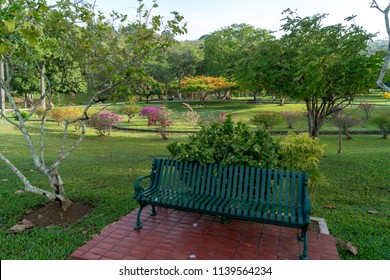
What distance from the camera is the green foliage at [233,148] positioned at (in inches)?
153

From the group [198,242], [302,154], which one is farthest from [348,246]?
[198,242]

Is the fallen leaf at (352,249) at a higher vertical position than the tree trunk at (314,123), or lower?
lower

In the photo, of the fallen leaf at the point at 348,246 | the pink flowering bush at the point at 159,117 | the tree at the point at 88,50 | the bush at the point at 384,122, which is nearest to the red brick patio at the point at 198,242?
the fallen leaf at the point at 348,246

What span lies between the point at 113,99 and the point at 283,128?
589 inches

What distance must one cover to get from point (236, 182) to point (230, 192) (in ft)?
0.49

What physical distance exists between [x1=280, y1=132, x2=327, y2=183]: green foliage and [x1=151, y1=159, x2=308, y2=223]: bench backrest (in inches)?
14.8

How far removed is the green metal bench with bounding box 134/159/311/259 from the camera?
3281mm

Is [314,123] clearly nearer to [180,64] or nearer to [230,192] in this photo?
[230,192]

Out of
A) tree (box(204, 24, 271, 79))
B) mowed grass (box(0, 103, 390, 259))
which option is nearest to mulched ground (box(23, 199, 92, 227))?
mowed grass (box(0, 103, 390, 259))

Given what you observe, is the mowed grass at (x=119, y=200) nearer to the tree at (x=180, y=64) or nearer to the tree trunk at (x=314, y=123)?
the tree trunk at (x=314, y=123)

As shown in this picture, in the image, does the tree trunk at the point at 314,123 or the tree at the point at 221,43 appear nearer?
the tree trunk at the point at 314,123

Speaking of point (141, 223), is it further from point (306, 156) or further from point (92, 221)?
point (306, 156)

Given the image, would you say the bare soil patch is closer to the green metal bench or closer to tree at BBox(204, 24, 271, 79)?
the green metal bench

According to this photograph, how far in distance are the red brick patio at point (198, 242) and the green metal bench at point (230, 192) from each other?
189 mm
